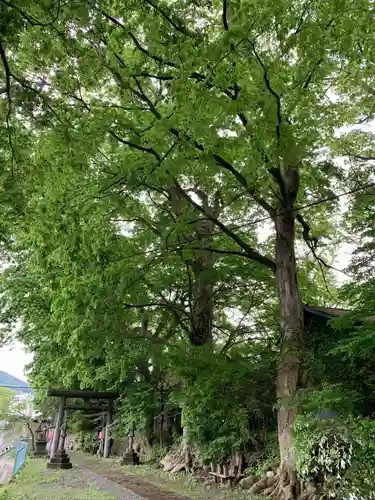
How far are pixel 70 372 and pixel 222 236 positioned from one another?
6499 mm

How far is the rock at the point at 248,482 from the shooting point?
8.48 metres

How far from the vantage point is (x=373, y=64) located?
570 cm

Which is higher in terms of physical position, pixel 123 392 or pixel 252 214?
pixel 252 214

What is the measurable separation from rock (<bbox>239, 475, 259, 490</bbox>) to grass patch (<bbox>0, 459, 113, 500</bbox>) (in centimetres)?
296

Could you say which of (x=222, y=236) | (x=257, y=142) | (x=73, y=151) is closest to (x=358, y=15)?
(x=257, y=142)

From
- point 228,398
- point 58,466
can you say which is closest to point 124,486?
point 228,398

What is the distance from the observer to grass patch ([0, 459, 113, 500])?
24.4 ft

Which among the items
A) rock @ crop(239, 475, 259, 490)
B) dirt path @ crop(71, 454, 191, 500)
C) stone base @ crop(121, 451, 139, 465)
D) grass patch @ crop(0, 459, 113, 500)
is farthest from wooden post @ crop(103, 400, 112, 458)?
rock @ crop(239, 475, 259, 490)

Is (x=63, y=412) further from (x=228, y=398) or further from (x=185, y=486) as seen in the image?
(x=228, y=398)

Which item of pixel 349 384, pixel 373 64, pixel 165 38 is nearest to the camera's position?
pixel 165 38

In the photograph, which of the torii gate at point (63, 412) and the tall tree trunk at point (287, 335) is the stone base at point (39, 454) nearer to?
the torii gate at point (63, 412)

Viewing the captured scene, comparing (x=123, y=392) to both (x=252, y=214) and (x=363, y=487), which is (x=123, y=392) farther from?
(x=363, y=487)

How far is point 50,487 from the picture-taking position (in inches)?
340

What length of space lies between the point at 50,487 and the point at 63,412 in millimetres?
6561
